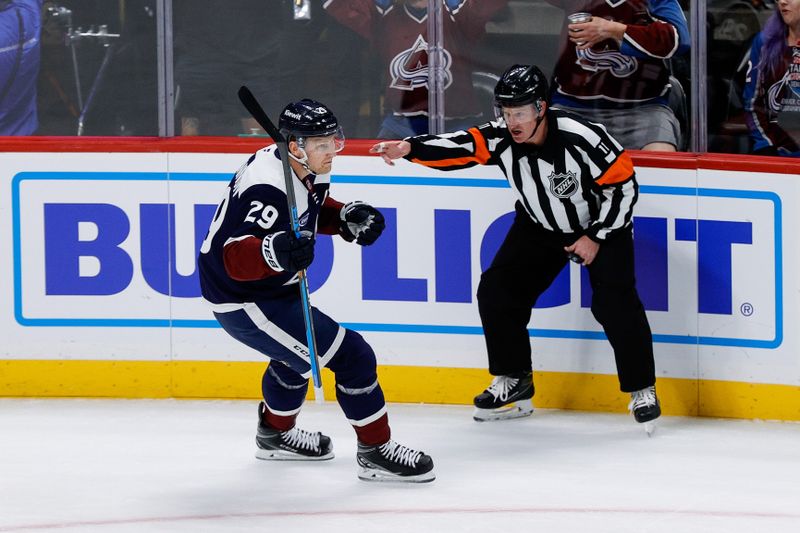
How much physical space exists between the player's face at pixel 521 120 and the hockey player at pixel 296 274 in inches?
25.6

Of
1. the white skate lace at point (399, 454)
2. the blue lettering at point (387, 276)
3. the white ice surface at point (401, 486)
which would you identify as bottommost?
the white ice surface at point (401, 486)

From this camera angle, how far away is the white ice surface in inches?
141

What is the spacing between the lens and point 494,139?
4.46 m

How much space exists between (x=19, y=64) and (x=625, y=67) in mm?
2079

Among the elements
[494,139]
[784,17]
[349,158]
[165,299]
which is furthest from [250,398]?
[784,17]

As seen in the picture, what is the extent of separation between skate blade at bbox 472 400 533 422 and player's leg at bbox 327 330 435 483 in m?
0.74

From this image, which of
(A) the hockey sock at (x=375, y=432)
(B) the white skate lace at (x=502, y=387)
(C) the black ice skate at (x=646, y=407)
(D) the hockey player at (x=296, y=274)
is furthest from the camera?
(B) the white skate lace at (x=502, y=387)

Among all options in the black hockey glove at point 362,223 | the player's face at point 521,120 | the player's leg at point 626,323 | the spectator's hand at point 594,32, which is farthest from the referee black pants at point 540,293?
the black hockey glove at point 362,223

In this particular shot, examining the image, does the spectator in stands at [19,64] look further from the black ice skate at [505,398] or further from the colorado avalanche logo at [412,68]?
the black ice skate at [505,398]

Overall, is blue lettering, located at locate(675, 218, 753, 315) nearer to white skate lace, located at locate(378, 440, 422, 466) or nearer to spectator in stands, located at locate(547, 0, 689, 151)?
spectator in stands, located at locate(547, 0, 689, 151)

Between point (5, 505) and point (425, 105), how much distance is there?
199 centimetres

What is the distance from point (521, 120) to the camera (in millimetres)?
4285

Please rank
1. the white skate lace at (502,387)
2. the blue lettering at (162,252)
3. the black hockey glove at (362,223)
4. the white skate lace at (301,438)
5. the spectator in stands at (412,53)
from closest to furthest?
the black hockey glove at (362,223) → the white skate lace at (301,438) → the white skate lace at (502,387) → the spectator in stands at (412,53) → the blue lettering at (162,252)

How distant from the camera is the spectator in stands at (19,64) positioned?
491 cm
